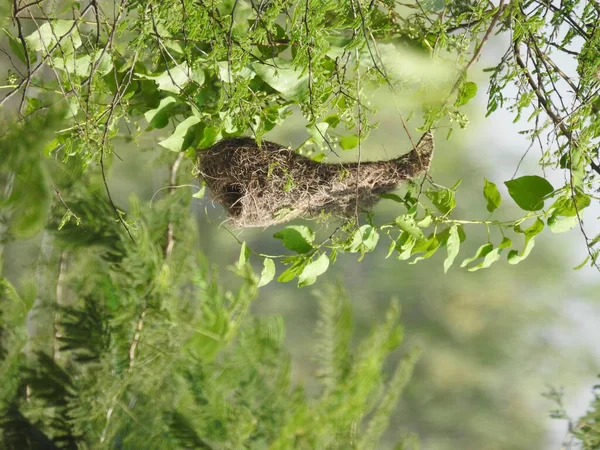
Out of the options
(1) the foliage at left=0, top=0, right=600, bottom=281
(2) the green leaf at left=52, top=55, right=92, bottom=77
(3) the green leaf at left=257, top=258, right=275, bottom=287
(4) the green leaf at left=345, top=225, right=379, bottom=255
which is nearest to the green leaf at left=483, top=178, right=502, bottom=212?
(1) the foliage at left=0, top=0, right=600, bottom=281

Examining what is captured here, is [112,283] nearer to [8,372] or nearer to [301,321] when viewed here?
[8,372]

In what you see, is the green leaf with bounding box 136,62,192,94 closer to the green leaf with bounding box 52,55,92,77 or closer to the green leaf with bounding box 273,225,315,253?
the green leaf with bounding box 52,55,92,77

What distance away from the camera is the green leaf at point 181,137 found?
1.85ft

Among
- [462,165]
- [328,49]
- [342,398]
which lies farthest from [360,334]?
[328,49]

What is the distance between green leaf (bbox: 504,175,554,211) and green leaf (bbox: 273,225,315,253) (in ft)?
0.63

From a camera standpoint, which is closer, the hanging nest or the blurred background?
the hanging nest

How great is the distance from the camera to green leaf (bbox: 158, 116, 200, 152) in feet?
1.85

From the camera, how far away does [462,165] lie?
1.52 m

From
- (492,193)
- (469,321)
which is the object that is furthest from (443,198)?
(469,321)

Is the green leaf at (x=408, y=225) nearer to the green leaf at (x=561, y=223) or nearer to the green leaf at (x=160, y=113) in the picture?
the green leaf at (x=561, y=223)

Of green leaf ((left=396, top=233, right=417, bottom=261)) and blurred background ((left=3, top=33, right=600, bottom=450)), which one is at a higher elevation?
green leaf ((left=396, top=233, right=417, bottom=261))

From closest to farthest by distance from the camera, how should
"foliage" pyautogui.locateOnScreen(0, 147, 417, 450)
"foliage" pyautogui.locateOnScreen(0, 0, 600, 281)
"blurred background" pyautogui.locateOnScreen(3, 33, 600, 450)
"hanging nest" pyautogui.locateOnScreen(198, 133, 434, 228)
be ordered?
1. "foliage" pyautogui.locateOnScreen(0, 0, 600, 281)
2. "hanging nest" pyautogui.locateOnScreen(198, 133, 434, 228)
3. "foliage" pyautogui.locateOnScreen(0, 147, 417, 450)
4. "blurred background" pyautogui.locateOnScreen(3, 33, 600, 450)

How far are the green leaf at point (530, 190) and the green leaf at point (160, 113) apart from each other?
0.33 meters

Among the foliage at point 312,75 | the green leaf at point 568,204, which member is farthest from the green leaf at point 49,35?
the green leaf at point 568,204
